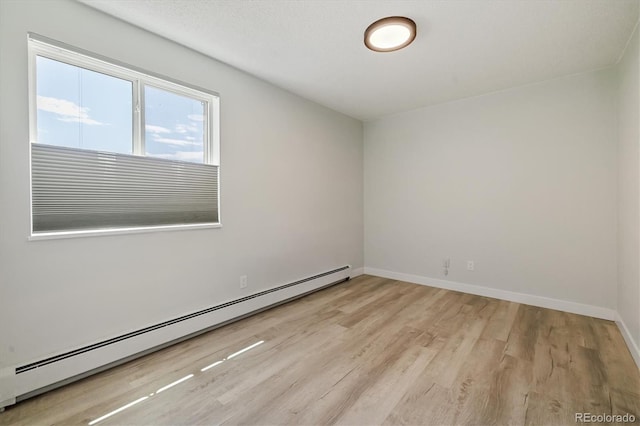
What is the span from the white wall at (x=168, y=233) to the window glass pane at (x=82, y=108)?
0.45 ft

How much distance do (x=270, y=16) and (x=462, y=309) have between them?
10.6 ft

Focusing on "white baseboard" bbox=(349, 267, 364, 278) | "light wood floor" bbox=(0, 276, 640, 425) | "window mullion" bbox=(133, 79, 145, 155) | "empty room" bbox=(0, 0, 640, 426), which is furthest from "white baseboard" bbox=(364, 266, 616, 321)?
"window mullion" bbox=(133, 79, 145, 155)

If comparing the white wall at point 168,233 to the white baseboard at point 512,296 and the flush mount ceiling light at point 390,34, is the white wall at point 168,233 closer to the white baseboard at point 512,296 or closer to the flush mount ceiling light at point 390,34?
the white baseboard at point 512,296

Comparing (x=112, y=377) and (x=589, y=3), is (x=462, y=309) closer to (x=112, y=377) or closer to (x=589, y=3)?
(x=589, y=3)

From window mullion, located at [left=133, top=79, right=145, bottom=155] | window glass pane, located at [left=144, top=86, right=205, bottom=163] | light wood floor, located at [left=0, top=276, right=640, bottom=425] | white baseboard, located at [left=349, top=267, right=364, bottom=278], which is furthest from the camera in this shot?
white baseboard, located at [left=349, top=267, right=364, bottom=278]

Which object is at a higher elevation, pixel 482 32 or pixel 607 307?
pixel 482 32

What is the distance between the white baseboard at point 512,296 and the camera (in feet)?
8.93

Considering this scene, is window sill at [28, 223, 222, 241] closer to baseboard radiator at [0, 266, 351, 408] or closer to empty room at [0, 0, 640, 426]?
empty room at [0, 0, 640, 426]

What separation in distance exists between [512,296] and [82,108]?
4.42 meters

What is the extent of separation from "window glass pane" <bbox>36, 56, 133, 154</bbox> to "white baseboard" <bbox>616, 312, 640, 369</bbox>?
156 inches

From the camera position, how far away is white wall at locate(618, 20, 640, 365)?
2.01 m

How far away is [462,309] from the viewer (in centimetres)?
294

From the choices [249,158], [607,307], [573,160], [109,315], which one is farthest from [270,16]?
[607,307]

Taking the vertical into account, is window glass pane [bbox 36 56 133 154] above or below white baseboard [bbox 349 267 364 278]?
above
